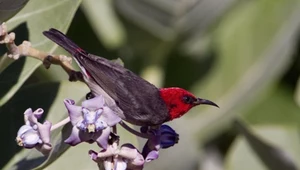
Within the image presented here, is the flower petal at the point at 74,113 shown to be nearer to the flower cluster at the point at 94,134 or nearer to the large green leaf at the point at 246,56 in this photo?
the flower cluster at the point at 94,134

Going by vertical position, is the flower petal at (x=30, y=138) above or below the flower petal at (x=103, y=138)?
below

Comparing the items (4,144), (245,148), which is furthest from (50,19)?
(245,148)

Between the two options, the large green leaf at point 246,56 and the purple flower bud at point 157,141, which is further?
the large green leaf at point 246,56

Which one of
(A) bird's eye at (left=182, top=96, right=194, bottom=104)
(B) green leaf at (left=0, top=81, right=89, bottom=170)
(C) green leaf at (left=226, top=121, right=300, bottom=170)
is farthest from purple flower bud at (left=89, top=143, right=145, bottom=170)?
(C) green leaf at (left=226, top=121, right=300, bottom=170)

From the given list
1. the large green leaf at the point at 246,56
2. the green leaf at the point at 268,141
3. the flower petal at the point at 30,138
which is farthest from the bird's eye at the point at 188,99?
the large green leaf at the point at 246,56

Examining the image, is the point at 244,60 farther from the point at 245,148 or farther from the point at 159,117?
the point at 159,117
